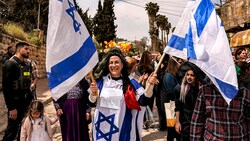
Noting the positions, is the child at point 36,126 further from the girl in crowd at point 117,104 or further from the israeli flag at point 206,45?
the israeli flag at point 206,45

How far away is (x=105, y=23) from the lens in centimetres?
4522

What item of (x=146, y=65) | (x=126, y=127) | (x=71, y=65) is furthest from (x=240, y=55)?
(x=71, y=65)

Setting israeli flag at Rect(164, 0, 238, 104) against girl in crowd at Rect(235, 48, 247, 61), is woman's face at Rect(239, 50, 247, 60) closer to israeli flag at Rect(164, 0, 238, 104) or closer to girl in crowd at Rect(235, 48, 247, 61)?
girl in crowd at Rect(235, 48, 247, 61)

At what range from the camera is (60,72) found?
3.09 m

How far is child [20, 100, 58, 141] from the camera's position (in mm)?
4121

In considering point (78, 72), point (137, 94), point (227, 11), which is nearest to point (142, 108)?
point (137, 94)

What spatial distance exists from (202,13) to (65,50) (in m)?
1.41

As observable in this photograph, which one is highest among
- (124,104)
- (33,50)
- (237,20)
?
(237,20)

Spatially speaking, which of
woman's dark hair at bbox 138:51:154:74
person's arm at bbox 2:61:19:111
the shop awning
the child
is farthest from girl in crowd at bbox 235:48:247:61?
the shop awning

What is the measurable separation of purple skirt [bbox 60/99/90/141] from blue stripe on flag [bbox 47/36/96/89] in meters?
1.28

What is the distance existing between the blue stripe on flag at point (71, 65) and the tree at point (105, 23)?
4046cm

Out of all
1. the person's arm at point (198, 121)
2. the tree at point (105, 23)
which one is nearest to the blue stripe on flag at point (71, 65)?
the person's arm at point (198, 121)

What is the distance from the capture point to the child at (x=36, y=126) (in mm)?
4121

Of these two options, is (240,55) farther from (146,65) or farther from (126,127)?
(126,127)
